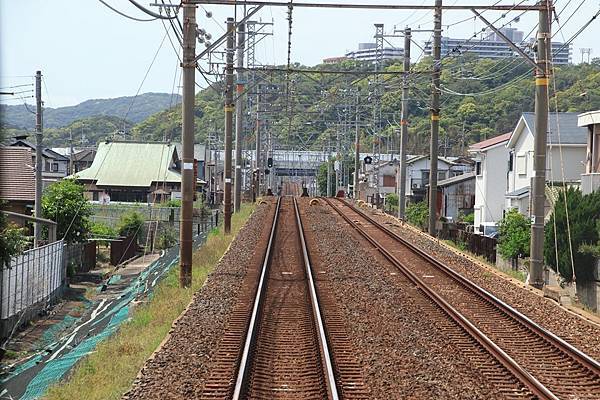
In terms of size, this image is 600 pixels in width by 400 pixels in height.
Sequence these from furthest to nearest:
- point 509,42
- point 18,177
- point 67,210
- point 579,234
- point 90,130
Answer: point 90,130
point 18,177
point 67,210
point 579,234
point 509,42

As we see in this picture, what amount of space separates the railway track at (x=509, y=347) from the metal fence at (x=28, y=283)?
7854mm

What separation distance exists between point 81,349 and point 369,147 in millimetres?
91259

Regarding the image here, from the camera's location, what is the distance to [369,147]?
103m

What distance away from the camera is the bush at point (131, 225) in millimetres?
34906

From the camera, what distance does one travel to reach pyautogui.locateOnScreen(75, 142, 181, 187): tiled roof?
54.0 metres

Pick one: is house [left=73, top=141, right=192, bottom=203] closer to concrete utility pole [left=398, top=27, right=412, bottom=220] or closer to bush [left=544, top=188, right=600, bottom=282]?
concrete utility pole [left=398, top=27, right=412, bottom=220]

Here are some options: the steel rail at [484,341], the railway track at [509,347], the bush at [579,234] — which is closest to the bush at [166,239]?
the bush at [579,234]

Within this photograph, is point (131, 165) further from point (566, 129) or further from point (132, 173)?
point (566, 129)

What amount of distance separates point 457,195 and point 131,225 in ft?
69.2

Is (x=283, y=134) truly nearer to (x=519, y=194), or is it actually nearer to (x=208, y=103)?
(x=208, y=103)

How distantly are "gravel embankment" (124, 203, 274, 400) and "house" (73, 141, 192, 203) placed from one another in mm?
36331

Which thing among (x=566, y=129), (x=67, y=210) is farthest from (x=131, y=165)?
(x=566, y=129)

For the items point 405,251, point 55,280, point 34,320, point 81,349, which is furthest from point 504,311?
point 55,280

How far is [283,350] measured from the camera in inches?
376
